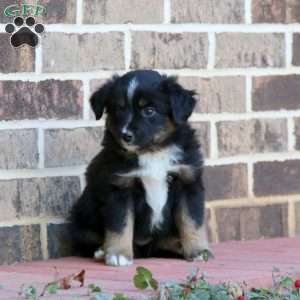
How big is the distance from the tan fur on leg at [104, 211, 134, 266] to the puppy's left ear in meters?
0.58

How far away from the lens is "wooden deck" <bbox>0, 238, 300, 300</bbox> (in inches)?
175

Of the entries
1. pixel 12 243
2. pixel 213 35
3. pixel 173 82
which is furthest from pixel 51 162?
pixel 213 35

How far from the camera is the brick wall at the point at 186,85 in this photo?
5.52 meters

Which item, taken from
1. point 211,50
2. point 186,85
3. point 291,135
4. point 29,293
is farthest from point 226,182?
point 29,293

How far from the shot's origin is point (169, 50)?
596 cm

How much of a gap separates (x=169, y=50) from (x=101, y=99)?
868 mm

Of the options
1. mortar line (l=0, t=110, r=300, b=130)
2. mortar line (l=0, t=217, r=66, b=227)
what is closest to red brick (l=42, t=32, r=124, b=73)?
mortar line (l=0, t=110, r=300, b=130)

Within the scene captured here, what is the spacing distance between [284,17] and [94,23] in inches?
53.2

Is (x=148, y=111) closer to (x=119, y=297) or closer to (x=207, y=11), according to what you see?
(x=207, y=11)

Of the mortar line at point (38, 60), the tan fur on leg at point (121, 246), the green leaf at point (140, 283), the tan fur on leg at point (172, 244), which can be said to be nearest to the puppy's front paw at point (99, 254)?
the tan fur on leg at point (121, 246)

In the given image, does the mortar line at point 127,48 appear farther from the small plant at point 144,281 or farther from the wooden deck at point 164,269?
the small plant at point 144,281

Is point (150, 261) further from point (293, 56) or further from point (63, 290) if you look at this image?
point (293, 56)

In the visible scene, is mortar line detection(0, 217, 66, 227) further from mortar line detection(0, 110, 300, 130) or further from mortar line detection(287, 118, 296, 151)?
mortar line detection(287, 118, 296, 151)

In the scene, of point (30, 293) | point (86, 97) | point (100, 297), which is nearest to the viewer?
point (100, 297)
